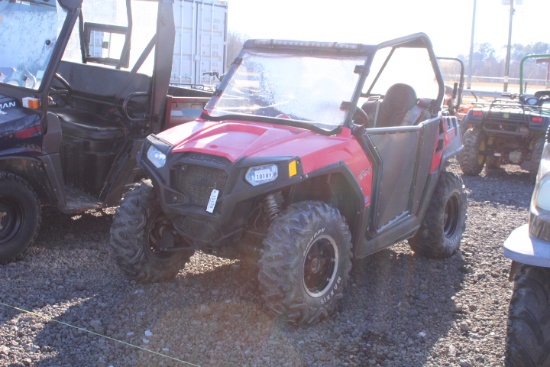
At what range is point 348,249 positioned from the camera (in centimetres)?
461

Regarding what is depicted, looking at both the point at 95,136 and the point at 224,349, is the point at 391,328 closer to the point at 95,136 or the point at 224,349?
the point at 224,349

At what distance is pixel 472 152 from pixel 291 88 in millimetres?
7095

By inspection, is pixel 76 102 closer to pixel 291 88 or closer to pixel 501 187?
pixel 291 88

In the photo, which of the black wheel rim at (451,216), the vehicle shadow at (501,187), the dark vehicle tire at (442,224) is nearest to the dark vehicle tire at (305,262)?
the dark vehicle tire at (442,224)

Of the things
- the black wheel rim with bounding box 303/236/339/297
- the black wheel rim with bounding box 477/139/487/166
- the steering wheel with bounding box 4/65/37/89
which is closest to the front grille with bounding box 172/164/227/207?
the black wheel rim with bounding box 303/236/339/297

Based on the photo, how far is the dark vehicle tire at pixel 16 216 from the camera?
17.6ft

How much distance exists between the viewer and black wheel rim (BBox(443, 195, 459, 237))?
6383 millimetres

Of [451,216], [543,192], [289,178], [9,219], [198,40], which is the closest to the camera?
[543,192]

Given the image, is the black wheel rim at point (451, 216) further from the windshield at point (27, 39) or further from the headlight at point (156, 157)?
the windshield at point (27, 39)

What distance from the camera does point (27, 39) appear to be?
5.98m

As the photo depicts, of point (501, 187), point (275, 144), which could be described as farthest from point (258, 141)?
point (501, 187)

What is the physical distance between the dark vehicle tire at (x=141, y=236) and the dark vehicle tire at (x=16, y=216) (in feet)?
3.40

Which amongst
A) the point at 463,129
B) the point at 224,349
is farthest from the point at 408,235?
the point at 463,129

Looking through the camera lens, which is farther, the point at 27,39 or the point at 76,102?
the point at 76,102
